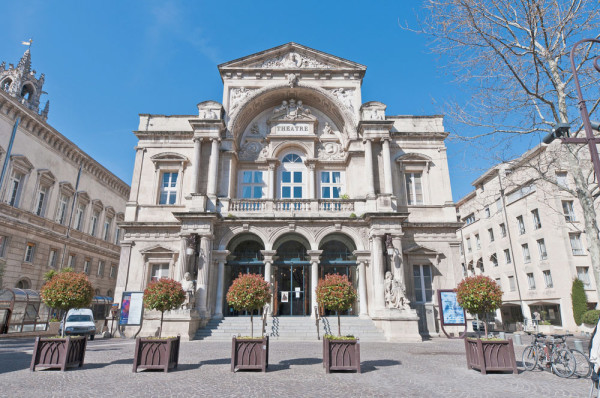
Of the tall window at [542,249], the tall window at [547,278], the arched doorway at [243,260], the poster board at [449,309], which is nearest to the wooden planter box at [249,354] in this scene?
the arched doorway at [243,260]

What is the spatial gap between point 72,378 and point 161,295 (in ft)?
11.7

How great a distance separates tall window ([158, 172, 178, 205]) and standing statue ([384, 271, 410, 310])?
14.6 metres

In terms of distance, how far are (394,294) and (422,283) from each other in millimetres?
3735

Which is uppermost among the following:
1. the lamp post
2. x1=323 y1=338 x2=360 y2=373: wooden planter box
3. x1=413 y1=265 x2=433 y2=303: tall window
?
the lamp post

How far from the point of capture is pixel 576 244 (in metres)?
30.6

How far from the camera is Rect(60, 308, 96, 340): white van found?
19328 mm

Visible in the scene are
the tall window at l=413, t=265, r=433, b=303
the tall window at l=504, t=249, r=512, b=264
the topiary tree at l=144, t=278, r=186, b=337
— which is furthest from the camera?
the tall window at l=504, t=249, r=512, b=264

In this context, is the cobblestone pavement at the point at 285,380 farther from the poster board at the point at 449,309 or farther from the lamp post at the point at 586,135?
the poster board at the point at 449,309

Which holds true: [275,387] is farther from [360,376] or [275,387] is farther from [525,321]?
[525,321]

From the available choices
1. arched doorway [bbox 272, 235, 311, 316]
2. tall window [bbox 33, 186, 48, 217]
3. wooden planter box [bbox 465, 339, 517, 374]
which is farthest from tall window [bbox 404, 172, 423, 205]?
tall window [bbox 33, 186, 48, 217]

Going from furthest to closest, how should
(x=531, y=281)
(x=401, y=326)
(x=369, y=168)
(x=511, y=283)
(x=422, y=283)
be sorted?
1. (x=511, y=283)
2. (x=531, y=281)
3. (x=369, y=168)
4. (x=422, y=283)
5. (x=401, y=326)

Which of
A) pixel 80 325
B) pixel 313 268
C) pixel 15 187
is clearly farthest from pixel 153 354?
pixel 15 187

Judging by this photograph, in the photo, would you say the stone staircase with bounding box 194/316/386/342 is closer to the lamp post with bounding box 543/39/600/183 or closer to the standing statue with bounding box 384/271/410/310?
the standing statue with bounding box 384/271/410/310

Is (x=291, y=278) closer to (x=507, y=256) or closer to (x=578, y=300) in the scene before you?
(x=578, y=300)
